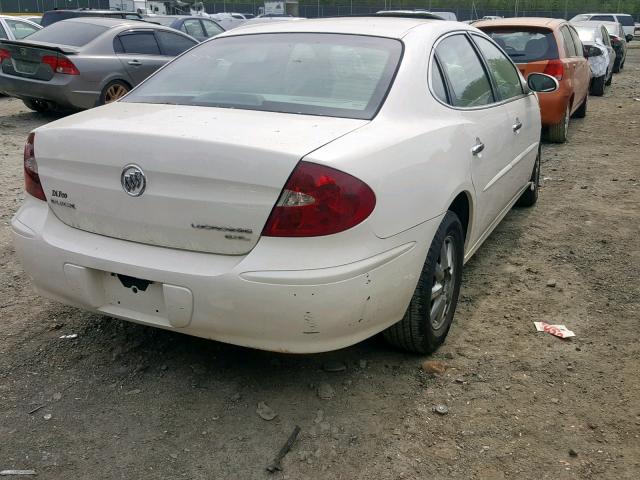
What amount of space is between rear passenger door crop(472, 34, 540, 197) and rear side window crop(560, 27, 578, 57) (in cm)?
407

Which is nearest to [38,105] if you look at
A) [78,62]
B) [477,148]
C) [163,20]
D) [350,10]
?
[78,62]

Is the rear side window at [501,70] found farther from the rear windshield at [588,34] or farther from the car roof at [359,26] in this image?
the rear windshield at [588,34]

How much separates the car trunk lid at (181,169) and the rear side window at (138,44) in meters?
7.17

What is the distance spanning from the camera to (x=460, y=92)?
11.7ft

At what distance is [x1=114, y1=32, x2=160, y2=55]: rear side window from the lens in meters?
9.48

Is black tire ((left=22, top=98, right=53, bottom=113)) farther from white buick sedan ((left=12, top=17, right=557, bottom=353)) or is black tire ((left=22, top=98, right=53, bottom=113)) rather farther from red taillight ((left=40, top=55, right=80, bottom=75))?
white buick sedan ((left=12, top=17, right=557, bottom=353))

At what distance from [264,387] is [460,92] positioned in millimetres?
1899

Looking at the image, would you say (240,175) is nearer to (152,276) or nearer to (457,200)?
(152,276)

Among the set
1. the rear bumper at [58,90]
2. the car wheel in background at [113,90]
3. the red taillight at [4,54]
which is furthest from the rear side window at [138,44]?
the red taillight at [4,54]

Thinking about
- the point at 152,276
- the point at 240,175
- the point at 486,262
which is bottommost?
the point at 486,262

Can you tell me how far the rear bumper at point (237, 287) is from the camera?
7.95 feet

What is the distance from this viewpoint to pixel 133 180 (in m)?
2.58

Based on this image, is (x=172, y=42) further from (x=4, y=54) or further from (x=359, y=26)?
(x=359, y=26)

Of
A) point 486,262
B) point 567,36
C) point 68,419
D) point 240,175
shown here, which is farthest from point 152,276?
point 567,36
